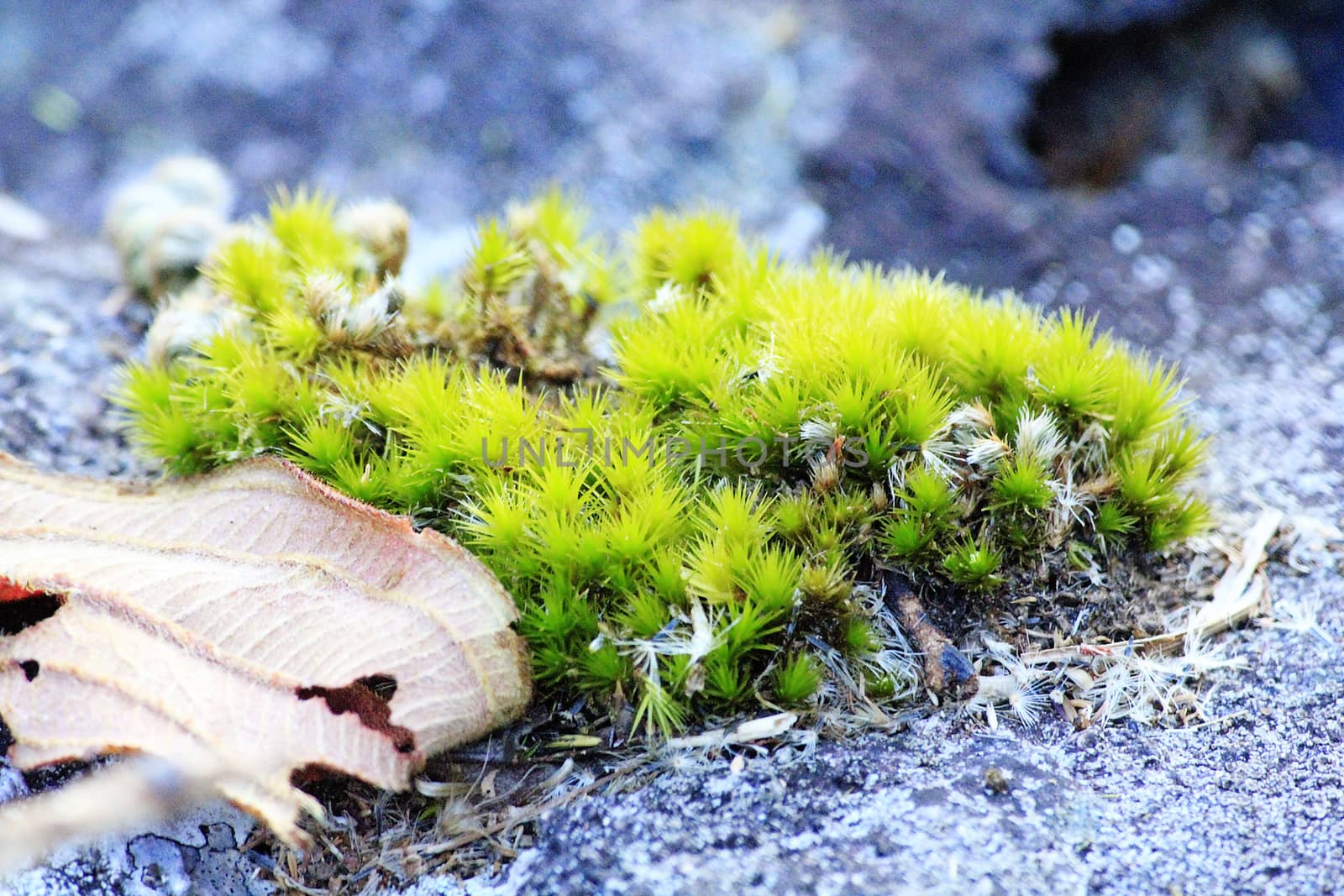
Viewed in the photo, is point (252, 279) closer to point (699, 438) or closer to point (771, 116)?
point (699, 438)

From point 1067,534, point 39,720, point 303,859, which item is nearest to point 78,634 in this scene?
point 39,720

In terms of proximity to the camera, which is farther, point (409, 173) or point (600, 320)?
point (409, 173)

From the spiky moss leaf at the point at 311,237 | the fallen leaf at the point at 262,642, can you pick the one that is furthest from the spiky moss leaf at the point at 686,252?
→ the fallen leaf at the point at 262,642

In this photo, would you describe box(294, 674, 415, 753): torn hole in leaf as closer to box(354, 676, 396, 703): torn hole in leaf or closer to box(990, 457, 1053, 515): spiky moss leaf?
box(354, 676, 396, 703): torn hole in leaf

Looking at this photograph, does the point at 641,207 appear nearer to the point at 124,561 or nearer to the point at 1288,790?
the point at 124,561

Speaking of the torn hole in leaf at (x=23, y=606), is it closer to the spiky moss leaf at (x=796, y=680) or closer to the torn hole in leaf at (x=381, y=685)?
the torn hole in leaf at (x=381, y=685)

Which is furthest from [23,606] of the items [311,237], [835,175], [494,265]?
[835,175]

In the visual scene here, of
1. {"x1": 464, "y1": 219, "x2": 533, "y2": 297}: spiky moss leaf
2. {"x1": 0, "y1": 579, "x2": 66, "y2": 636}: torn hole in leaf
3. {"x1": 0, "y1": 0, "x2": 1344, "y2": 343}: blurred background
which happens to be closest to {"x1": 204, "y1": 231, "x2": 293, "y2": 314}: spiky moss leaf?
{"x1": 464, "y1": 219, "x2": 533, "y2": 297}: spiky moss leaf
